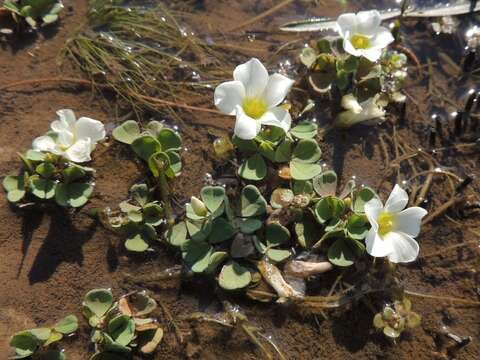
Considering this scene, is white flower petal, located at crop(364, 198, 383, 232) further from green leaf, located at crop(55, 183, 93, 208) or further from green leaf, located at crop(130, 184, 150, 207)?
green leaf, located at crop(55, 183, 93, 208)

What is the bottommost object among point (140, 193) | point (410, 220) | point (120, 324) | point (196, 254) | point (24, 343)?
point (24, 343)

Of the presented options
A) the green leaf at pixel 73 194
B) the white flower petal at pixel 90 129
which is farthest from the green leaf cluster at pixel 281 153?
the green leaf at pixel 73 194

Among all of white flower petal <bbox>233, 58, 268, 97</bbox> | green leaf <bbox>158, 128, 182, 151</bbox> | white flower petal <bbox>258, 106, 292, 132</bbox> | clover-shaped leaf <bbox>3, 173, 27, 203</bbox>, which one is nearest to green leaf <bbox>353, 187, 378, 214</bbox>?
white flower petal <bbox>258, 106, 292, 132</bbox>

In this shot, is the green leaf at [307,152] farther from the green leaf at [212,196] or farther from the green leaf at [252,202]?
the green leaf at [212,196]

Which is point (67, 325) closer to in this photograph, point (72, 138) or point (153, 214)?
point (153, 214)

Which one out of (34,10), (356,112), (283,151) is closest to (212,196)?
(283,151)
